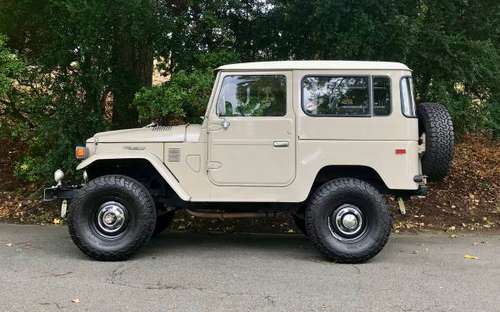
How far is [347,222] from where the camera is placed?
6605 mm

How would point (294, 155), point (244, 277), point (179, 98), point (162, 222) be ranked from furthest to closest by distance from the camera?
point (179, 98) < point (162, 222) < point (294, 155) < point (244, 277)

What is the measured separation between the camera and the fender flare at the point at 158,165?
21.7ft

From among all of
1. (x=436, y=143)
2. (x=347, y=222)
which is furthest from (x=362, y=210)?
(x=436, y=143)

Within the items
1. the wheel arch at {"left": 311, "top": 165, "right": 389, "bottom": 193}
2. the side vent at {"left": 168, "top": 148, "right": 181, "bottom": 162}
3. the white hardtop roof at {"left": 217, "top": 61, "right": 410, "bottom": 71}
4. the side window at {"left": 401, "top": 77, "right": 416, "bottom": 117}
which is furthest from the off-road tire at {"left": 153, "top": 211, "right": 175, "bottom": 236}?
the side window at {"left": 401, "top": 77, "right": 416, "bottom": 117}

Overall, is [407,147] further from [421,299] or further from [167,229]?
[167,229]

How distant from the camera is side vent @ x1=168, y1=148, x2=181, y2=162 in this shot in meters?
6.67

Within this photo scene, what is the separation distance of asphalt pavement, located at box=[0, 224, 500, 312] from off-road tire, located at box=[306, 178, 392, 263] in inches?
5.7

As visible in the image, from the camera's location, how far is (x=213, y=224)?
28.5 ft

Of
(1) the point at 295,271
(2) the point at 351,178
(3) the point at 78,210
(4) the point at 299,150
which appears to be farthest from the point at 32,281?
(2) the point at 351,178

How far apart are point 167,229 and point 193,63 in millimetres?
2699

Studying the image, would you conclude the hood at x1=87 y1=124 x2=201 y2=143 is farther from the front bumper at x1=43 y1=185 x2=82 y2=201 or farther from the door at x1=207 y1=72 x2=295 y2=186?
the front bumper at x1=43 y1=185 x2=82 y2=201

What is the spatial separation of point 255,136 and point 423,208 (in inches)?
157

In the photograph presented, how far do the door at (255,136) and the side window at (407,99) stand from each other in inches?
49.0

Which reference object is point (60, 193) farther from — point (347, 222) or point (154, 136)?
point (347, 222)
